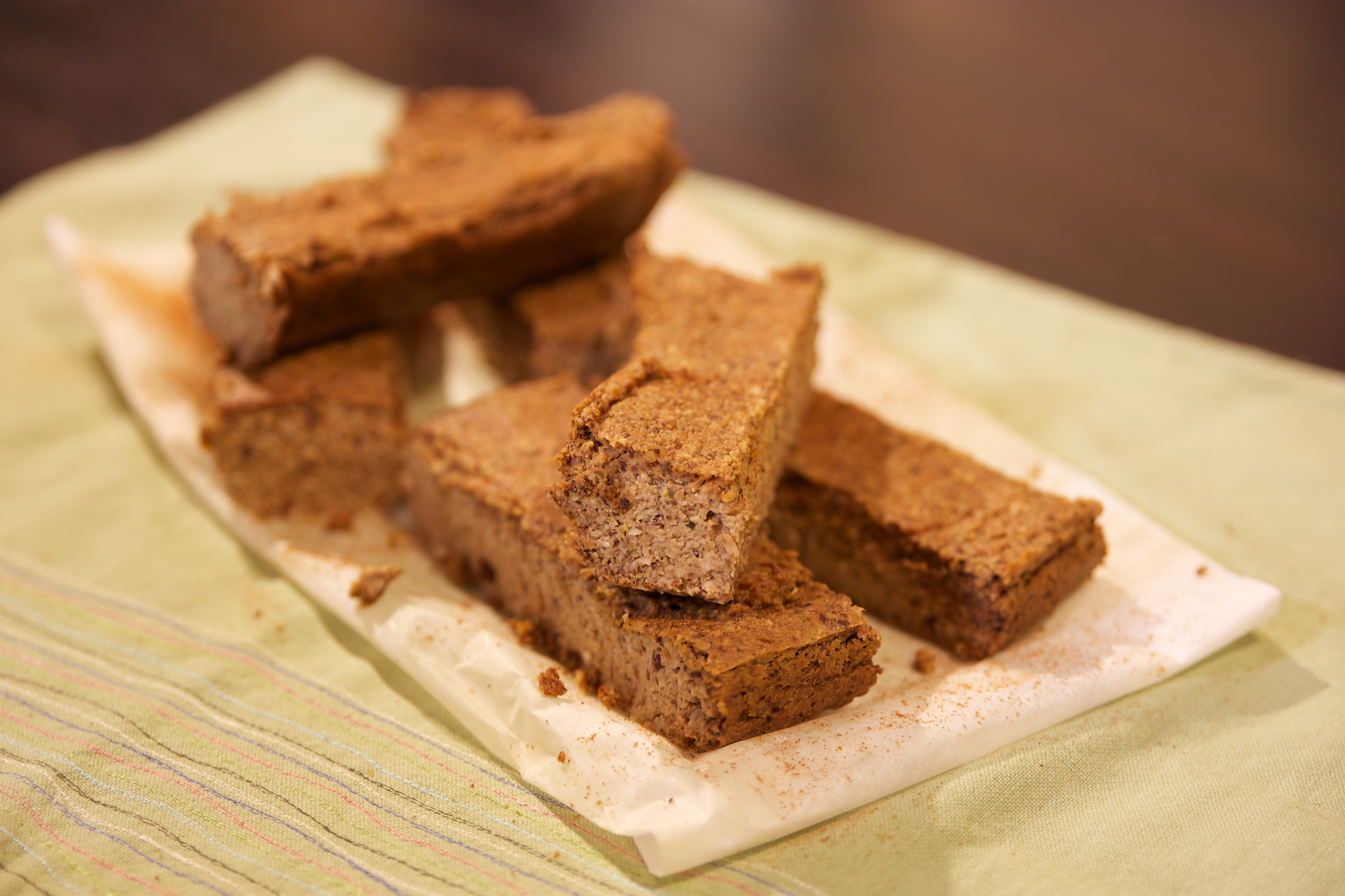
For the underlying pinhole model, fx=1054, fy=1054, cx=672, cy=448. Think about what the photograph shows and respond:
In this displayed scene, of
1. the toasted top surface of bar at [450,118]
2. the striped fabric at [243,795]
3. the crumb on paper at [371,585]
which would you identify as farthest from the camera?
the toasted top surface of bar at [450,118]

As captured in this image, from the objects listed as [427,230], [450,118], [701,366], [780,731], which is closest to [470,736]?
[780,731]

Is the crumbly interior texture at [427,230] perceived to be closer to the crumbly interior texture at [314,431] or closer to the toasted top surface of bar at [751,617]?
the crumbly interior texture at [314,431]

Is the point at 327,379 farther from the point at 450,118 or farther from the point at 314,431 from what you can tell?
the point at 450,118

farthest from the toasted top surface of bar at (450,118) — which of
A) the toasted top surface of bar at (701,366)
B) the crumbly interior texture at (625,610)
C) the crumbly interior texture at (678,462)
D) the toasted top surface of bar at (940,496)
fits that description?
the toasted top surface of bar at (940,496)

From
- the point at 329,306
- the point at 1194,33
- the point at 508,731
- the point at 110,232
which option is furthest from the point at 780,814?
the point at 1194,33

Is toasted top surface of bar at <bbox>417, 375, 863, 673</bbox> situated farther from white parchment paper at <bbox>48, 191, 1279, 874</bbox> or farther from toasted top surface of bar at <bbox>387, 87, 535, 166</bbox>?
toasted top surface of bar at <bbox>387, 87, 535, 166</bbox>

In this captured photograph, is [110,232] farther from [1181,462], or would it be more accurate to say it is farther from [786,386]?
[1181,462]
